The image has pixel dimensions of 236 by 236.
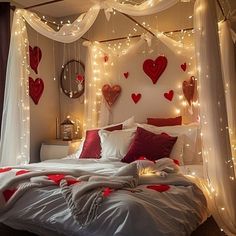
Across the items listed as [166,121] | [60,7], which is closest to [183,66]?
[166,121]

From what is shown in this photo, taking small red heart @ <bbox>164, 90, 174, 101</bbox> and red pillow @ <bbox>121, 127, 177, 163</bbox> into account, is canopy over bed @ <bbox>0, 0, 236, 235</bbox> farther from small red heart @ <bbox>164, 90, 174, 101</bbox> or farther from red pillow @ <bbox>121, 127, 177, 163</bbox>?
small red heart @ <bbox>164, 90, 174, 101</bbox>

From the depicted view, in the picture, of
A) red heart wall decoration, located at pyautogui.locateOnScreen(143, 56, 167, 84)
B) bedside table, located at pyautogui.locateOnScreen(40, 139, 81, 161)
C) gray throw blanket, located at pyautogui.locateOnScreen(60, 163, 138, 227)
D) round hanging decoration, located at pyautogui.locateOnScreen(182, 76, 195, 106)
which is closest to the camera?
gray throw blanket, located at pyautogui.locateOnScreen(60, 163, 138, 227)

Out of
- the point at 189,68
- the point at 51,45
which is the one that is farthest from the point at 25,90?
the point at 189,68

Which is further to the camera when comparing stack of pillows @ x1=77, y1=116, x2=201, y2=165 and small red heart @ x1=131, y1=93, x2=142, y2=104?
→ small red heart @ x1=131, y1=93, x2=142, y2=104

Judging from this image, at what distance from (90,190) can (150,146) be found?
4.35ft

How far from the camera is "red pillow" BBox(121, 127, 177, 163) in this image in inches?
127

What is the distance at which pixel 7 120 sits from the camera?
11.2 ft

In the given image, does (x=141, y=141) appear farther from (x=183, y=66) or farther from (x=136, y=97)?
(x=183, y=66)

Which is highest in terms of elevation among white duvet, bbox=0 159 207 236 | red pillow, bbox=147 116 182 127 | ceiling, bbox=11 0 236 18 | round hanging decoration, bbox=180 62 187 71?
ceiling, bbox=11 0 236 18

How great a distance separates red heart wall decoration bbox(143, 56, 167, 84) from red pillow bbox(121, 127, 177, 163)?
3.25 feet

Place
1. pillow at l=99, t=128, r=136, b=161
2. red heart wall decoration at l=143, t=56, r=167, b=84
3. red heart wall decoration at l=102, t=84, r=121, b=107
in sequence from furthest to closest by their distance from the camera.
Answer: red heart wall decoration at l=102, t=84, r=121, b=107 → red heart wall decoration at l=143, t=56, r=167, b=84 → pillow at l=99, t=128, r=136, b=161

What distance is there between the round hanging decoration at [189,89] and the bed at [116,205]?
1.39m

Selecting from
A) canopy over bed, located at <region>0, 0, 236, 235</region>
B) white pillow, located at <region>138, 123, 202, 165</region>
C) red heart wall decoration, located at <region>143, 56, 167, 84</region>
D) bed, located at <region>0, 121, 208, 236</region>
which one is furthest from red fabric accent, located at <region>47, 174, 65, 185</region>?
red heart wall decoration, located at <region>143, 56, 167, 84</region>

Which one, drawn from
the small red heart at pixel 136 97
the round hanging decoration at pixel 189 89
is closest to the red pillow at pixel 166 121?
the round hanging decoration at pixel 189 89
